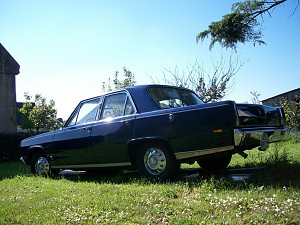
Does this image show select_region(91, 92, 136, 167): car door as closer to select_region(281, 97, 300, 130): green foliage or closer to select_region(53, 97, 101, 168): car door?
select_region(53, 97, 101, 168): car door

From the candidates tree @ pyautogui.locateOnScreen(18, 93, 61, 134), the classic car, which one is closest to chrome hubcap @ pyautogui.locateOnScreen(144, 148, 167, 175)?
the classic car

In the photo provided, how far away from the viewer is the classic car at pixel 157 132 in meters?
5.04

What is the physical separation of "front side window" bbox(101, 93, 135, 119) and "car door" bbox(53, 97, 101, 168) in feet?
0.83

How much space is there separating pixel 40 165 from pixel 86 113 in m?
1.97

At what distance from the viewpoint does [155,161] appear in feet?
18.7

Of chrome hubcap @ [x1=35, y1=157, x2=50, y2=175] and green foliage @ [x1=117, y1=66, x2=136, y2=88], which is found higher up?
green foliage @ [x1=117, y1=66, x2=136, y2=88]

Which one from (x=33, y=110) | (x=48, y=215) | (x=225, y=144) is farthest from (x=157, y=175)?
(x=33, y=110)

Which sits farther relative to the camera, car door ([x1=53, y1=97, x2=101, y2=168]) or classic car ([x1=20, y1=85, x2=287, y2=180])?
car door ([x1=53, y1=97, x2=101, y2=168])

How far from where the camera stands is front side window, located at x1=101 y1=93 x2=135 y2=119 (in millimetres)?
6264

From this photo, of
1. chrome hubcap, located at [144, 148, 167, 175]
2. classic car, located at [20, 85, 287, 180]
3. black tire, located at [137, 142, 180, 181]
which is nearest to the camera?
classic car, located at [20, 85, 287, 180]

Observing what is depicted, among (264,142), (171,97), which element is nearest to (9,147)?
(171,97)

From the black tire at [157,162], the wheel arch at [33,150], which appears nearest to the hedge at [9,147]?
the wheel arch at [33,150]

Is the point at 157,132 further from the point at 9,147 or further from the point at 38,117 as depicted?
the point at 38,117

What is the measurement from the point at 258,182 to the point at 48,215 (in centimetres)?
279
